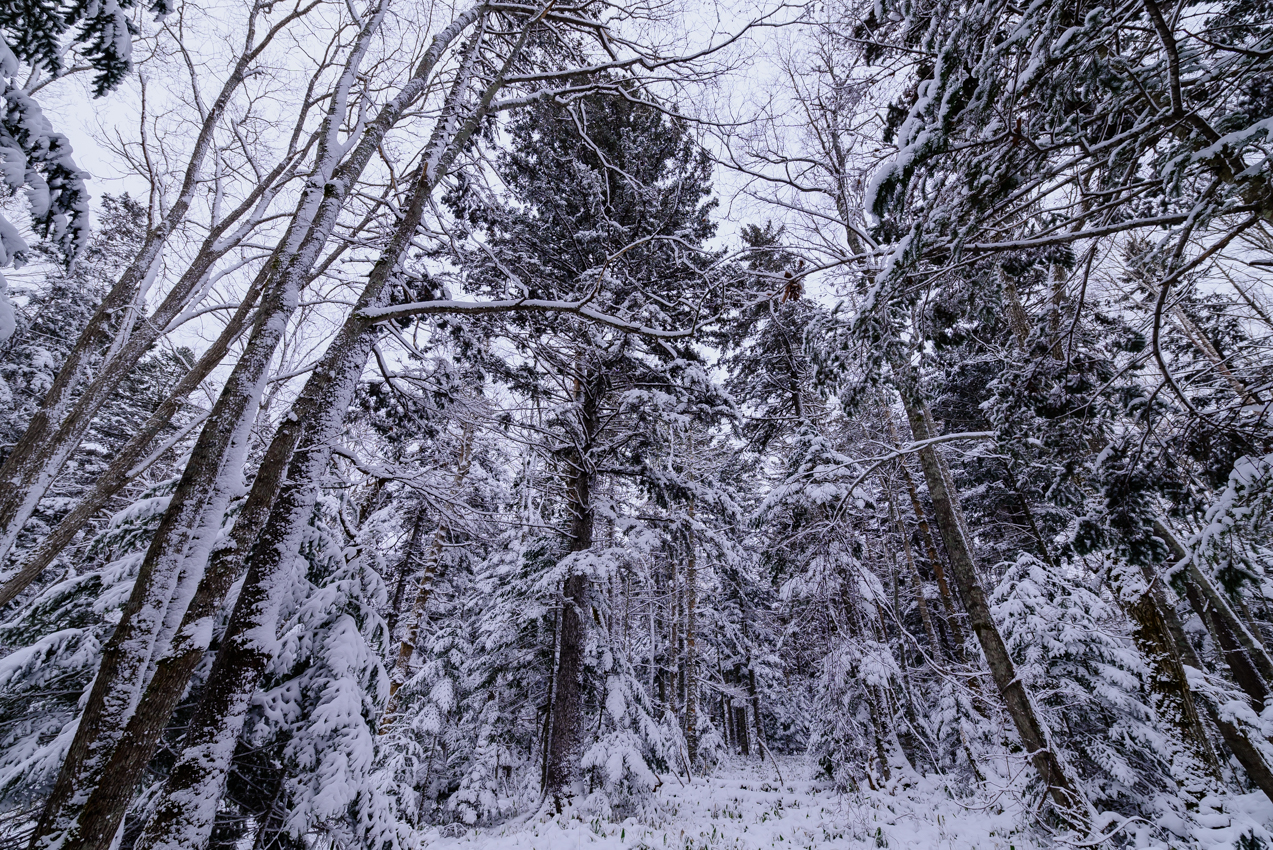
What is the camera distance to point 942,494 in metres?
5.79

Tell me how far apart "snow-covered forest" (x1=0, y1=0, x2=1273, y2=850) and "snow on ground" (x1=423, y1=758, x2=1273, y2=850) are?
11 cm

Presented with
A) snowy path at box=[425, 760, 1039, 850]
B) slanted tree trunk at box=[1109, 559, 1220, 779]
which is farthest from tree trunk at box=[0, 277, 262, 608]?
slanted tree trunk at box=[1109, 559, 1220, 779]

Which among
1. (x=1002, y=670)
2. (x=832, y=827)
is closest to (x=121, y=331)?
(x=1002, y=670)

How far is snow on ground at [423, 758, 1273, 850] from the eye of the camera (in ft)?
16.3

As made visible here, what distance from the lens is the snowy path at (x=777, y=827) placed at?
20.0 feet

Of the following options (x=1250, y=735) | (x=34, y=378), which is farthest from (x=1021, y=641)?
(x=34, y=378)

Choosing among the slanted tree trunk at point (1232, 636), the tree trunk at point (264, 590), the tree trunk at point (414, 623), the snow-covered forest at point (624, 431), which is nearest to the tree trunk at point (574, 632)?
the snow-covered forest at point (624, 431)

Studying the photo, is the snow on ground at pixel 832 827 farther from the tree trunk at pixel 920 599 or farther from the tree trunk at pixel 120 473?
the tree trunk at pixel 120 473

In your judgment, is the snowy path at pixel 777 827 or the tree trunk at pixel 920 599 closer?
the snowy path at pixel 777 827

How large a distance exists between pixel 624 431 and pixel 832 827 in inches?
281

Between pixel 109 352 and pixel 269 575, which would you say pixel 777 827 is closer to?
pixel 269 575

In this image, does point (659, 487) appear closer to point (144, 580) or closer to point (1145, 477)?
point (1145, 477)

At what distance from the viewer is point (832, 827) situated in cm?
723

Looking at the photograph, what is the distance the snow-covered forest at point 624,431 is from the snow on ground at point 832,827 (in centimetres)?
11
